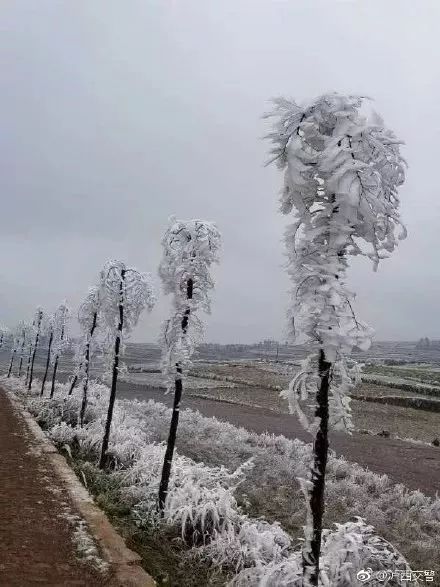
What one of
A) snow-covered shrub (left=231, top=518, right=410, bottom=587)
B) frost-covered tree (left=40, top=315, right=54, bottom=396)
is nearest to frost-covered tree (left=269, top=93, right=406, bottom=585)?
snow-covered shrub (left=231, top=518, right=410, bottom=587)

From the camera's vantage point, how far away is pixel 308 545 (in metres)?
4.74

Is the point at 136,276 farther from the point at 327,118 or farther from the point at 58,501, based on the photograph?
the point at 327,118

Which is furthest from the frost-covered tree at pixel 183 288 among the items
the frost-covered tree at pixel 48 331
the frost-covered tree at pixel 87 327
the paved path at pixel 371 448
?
the frost-covered tree at pixel 48 331

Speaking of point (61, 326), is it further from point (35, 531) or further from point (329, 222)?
point (329, 222)

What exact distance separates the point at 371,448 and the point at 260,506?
41.4 ft

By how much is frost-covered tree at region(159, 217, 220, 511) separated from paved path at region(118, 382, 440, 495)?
935cm

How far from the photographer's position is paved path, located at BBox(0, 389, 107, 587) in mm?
5855

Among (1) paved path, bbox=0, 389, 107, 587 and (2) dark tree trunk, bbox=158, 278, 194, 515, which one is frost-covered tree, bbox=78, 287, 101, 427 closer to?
(1) paved path, bbox=0, 389, 107, 587

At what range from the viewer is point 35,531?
7277 millimetres

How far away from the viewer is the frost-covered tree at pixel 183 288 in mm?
9359

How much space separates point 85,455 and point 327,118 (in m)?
12.4

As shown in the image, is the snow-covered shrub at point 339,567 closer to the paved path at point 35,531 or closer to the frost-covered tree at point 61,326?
the paved path at point 35,531

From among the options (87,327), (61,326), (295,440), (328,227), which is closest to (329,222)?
(328,227)

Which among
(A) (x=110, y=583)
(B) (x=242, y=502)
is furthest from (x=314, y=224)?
(B) (x=242, y=502)
